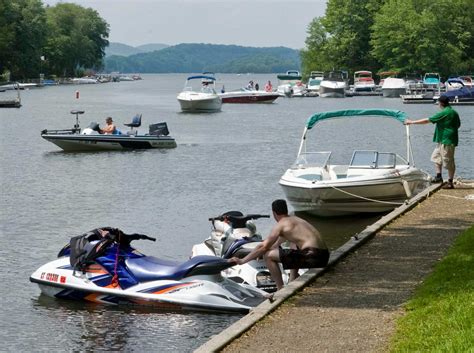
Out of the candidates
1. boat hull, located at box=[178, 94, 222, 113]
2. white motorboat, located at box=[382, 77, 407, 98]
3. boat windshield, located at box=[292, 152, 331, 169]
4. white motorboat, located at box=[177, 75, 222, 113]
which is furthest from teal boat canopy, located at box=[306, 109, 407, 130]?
white motorboat, located at box=[382, 77, 407, 98]

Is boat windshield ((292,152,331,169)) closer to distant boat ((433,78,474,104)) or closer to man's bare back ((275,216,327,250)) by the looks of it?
man's bare back ((275,216,327,250))

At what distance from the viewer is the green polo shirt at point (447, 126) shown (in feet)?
81.7

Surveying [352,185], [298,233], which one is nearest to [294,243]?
[298,233]

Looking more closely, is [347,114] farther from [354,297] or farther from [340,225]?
[354,297]

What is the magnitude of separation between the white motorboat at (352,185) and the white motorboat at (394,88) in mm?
84625

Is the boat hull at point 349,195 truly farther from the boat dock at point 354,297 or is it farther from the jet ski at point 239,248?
the jet ski at point 239,248

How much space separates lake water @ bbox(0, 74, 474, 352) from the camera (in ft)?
51.0

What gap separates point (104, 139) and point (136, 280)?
29431 millimetres

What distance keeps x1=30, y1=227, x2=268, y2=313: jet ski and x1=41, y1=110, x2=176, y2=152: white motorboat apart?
28262 mm

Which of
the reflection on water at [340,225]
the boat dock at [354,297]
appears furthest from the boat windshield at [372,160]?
the boat dock at [354,297]

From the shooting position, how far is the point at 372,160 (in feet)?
87.0

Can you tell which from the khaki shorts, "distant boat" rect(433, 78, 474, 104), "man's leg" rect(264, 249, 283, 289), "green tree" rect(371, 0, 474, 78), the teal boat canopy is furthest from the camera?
"green tree" rect(371, 0, 474, 78)

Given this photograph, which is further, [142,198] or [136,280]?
[142,198]

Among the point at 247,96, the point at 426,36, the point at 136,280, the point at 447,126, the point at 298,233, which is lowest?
the point at 247,96
